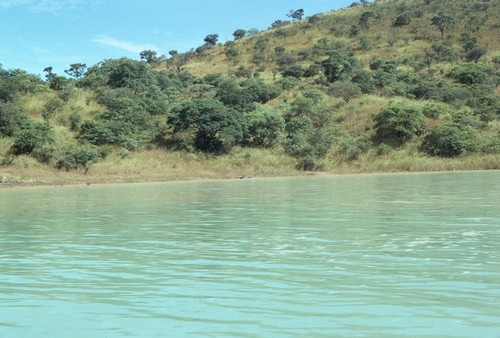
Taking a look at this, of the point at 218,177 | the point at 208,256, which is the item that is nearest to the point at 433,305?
the point at 208,256

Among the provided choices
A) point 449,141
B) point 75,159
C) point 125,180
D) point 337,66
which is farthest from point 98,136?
point 337,66

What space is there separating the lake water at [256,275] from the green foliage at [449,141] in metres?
32.6

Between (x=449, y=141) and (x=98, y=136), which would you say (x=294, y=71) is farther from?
(x=98, y=136)

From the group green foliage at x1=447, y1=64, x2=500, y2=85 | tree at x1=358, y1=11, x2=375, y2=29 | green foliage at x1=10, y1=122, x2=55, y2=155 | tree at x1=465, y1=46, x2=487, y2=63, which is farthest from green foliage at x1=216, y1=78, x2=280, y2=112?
tree at x1=358, y1=11, x2=375, y2=29

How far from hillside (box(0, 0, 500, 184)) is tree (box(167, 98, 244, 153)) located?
0.10 m

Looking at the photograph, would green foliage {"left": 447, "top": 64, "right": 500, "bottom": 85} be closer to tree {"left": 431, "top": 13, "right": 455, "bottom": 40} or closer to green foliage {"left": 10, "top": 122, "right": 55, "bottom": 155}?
tree {"left": 431, "top": 13, "right": 455, "bottom": 40}

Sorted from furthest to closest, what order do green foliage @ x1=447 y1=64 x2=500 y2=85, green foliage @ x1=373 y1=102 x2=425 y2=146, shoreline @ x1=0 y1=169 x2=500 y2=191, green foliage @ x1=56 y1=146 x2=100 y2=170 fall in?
green foliage @ x1=447 y1=64 x2=500 y2=85
green foliage @ x1=373 y1=102 x2=425 y2=146
green foliage @ x1=56 y1=146 x2=100 y2=170
shoreline @ x1=0 y1=169 x2=500 y2=191

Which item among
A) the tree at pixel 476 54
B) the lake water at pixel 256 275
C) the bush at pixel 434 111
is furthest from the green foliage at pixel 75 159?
the tree at pixel 476 54

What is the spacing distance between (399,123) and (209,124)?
51.3ft

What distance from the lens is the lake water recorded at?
601 cm

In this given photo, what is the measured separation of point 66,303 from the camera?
7.03 metres

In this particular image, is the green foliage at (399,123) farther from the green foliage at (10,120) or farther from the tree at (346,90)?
the green foliage at (10,120)

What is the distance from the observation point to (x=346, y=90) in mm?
59688

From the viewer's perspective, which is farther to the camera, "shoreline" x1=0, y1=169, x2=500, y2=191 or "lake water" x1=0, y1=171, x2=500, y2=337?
"shoreline" x1=0, y1=169, x2=500, y2=191
